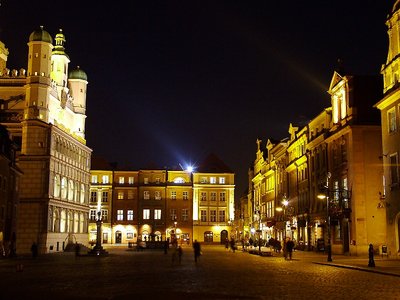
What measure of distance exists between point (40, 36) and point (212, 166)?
62.7 meters

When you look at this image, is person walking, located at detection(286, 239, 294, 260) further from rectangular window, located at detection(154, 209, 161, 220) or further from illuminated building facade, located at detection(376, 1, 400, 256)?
rectangular window, located at detection(154, 209, 161, 220)

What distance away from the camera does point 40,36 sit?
7706 cm

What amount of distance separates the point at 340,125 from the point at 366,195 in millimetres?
7903

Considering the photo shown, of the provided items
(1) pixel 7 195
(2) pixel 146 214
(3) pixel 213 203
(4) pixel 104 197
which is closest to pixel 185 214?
(3) pixel 213 203

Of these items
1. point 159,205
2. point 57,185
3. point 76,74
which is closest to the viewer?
point 57,185

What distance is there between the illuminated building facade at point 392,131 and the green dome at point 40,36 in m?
47.7

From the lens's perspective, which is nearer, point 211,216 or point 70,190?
point 70,190

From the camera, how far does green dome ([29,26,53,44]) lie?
76938mm

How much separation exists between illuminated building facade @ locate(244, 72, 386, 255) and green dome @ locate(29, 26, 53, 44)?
3609 cm

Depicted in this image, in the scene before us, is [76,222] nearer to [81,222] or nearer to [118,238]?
[81,222]

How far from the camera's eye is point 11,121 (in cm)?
7644

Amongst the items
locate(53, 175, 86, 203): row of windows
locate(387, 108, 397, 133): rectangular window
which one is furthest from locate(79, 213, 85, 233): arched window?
locate(387, 108, 397, 133): rectangular window

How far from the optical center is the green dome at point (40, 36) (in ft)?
252

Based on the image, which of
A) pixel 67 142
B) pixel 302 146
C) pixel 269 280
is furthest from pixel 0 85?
pixel 269 280
